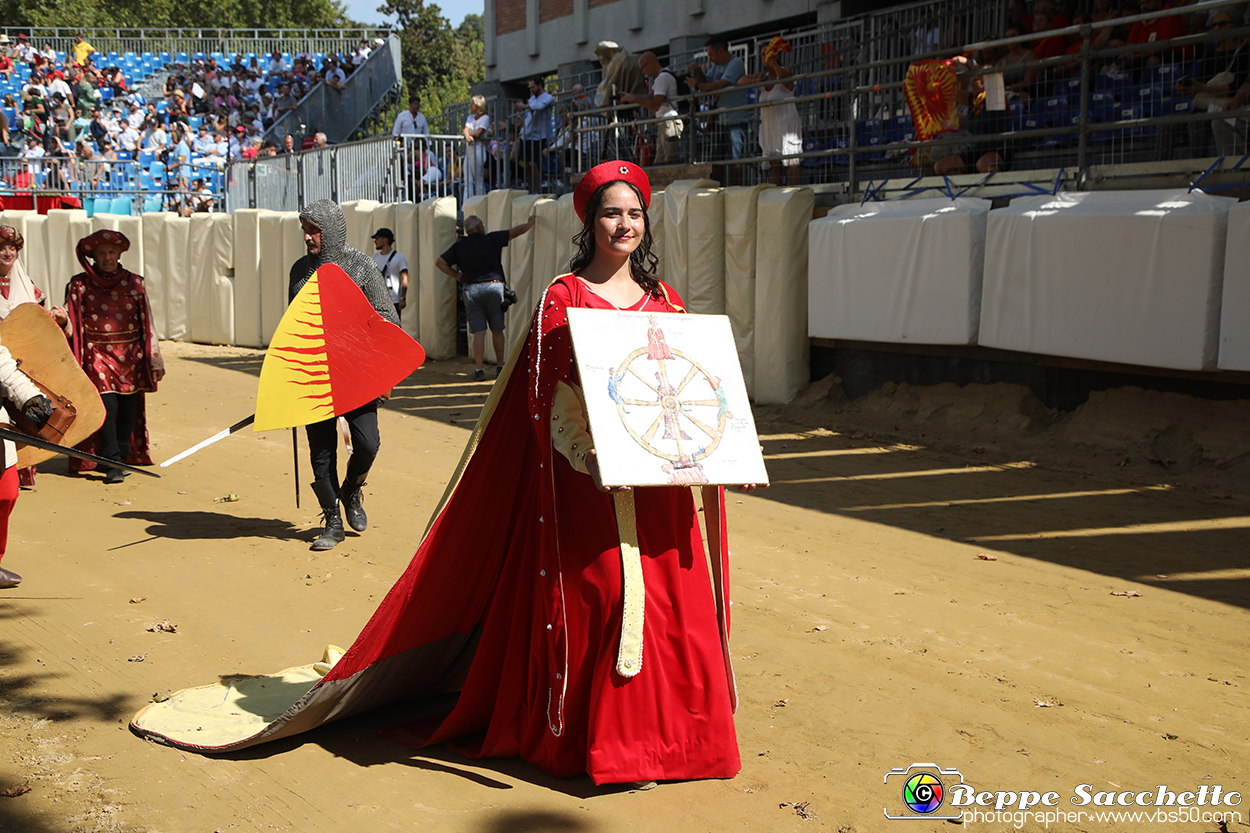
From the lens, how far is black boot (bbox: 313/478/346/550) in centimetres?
646

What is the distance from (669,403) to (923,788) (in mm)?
1449

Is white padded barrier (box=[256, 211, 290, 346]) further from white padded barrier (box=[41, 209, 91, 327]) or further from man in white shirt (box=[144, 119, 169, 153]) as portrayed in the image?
man in white shirt (box=[144, 119, 169, 153])

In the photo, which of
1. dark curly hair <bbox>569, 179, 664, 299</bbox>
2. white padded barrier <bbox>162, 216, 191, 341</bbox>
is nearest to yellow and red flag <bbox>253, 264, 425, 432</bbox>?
dark curly hair <bbox>569, 179, 664, 299</bbox>

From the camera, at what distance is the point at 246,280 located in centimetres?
1842

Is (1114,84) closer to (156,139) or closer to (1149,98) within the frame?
(1149,98)

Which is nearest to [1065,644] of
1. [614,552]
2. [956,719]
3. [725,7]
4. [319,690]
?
[956,719]

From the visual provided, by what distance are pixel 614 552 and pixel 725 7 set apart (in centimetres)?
1865

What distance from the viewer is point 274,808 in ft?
10.8

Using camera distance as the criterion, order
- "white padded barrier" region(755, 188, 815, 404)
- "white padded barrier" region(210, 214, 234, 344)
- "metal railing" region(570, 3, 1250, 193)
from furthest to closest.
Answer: "white padded barrier" region(210, 214, 234, 344)
"white padded barrier" region(755, 188, 815, 404)
"metal railing" region(570, 3, 1250, 193)

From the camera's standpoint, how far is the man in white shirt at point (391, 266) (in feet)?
42.1

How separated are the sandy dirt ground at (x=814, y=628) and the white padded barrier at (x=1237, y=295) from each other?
0.67 meters

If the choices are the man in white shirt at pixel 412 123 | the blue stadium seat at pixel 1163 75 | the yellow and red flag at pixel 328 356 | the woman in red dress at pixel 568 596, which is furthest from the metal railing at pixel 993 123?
the man in white shirt at pixel 412 123

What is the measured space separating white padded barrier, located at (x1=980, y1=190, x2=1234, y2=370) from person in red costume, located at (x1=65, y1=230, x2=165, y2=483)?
6.98 meters

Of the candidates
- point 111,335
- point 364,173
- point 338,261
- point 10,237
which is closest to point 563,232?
point 364,173
